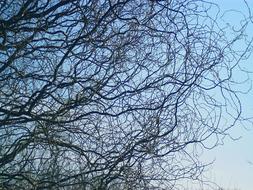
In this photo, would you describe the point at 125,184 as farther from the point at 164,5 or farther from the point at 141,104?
the point at 164,5

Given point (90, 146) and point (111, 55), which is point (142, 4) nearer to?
point (111, 55)

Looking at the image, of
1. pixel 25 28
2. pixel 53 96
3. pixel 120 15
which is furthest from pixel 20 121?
pixel 120 15

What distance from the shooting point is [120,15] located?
575 cm

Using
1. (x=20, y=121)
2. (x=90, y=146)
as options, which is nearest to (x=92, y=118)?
(x=90, y=146)

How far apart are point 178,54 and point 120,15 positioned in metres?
0.62

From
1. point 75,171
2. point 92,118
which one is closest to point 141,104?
point 92,118

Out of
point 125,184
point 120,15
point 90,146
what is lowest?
point 125,184

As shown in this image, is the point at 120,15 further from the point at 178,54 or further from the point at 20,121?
the point at 20,121

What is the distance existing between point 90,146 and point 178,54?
1142 millimetres

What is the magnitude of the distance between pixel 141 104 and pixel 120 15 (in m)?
0.81

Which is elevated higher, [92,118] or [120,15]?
[120,15]

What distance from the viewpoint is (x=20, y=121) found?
5672 mm

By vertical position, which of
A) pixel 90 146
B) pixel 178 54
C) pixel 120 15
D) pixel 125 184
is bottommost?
pixel 125 184

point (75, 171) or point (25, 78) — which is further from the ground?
point (25, 78)
